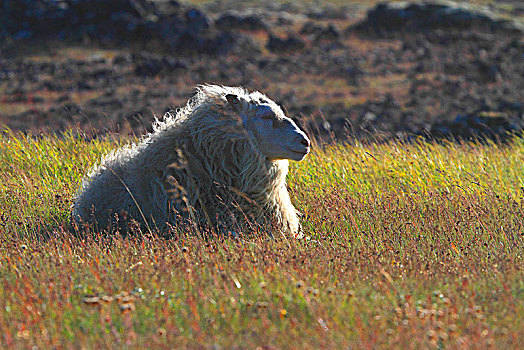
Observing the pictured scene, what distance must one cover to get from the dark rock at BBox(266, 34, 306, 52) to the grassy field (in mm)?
28717

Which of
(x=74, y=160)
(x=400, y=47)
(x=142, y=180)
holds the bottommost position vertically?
(x=400, y=47)

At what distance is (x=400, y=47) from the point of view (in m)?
35.1

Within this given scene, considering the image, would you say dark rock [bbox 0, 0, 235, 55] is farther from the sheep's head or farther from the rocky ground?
the sheep's head

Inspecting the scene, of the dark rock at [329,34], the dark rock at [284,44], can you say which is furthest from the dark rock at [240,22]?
the dark rock at [284,44]

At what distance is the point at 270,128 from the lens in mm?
5645

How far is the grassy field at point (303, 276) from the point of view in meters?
3.55

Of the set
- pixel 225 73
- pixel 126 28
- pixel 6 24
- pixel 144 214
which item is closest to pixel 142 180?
pixel 144 214

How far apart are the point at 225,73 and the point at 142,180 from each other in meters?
22.4

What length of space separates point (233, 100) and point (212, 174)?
662mm

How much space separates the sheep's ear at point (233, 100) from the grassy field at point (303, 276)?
117cm

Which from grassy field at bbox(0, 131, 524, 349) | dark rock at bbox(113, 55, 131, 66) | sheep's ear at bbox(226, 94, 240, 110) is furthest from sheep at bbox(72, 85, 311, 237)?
dark rock at bbox(113, 55, 131, 66)

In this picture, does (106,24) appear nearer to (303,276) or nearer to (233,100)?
(233,100)

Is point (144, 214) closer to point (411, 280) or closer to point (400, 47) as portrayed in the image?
point (411, 280)

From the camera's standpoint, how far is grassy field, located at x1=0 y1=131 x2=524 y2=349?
355cm
